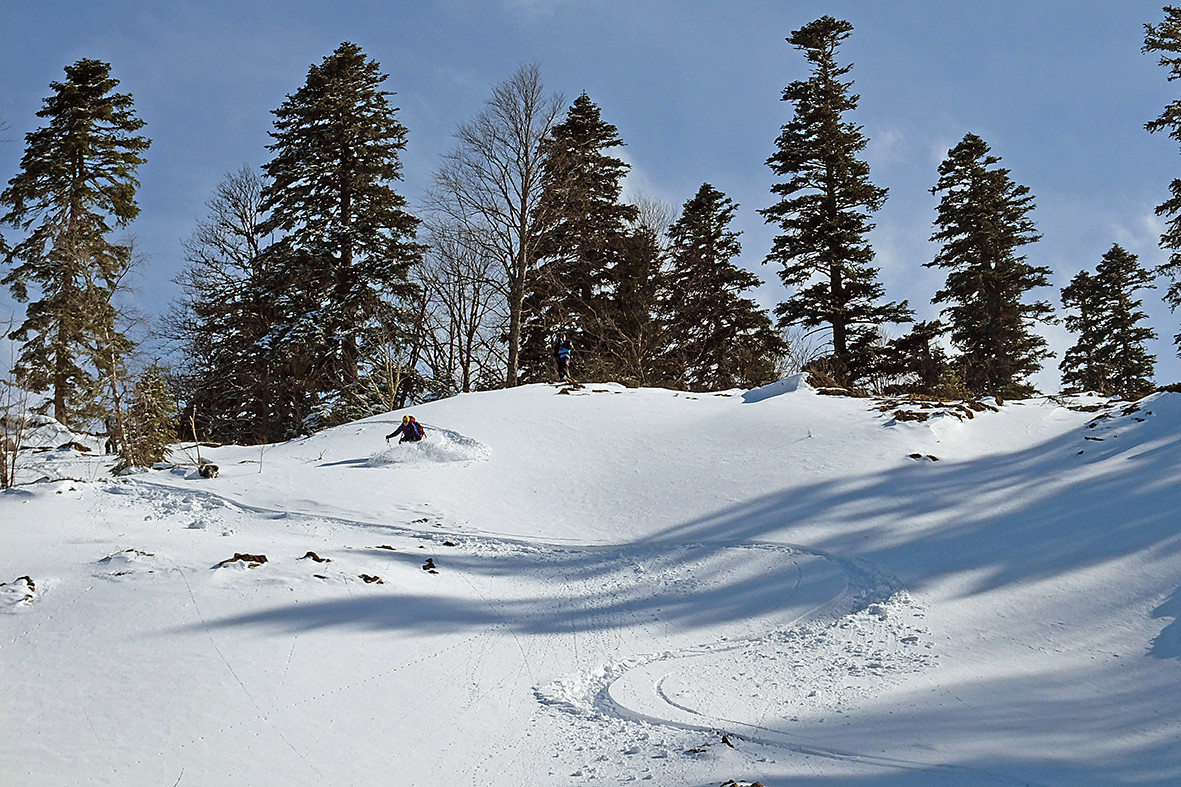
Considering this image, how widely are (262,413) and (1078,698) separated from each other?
73.7ft

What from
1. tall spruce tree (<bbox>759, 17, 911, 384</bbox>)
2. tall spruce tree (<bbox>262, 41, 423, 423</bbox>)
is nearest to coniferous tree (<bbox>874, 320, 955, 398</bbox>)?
tall spruce tree (<bbox>759, 17, 911, 384</bbox>)

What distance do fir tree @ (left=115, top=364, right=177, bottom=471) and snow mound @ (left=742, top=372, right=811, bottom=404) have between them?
974 cm

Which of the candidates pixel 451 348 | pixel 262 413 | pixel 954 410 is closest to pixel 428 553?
pixel 954 410

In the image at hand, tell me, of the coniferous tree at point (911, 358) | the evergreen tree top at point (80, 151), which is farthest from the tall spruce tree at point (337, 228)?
the coniferous tree at point (911, 358)

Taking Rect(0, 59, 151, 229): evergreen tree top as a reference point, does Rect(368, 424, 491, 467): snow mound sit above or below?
below

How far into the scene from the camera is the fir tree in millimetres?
10188

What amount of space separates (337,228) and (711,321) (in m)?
13.0

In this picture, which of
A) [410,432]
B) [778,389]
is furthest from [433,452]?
[778,389]

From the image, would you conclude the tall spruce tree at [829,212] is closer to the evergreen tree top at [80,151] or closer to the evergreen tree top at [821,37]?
the evergreen tree top at [821,37]

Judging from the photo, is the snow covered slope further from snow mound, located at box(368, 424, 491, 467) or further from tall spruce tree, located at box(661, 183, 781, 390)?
tall spruce tree, located at box(661, 183, 781, 390)

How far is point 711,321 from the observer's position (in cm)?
2603

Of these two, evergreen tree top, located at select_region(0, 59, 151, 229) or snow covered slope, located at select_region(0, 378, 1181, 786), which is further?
evergreen tree top, located at select_region(0, 59, 151, 229)

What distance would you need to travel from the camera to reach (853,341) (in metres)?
23.4

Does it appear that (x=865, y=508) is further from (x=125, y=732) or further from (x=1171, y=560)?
(x=125, y=732)
